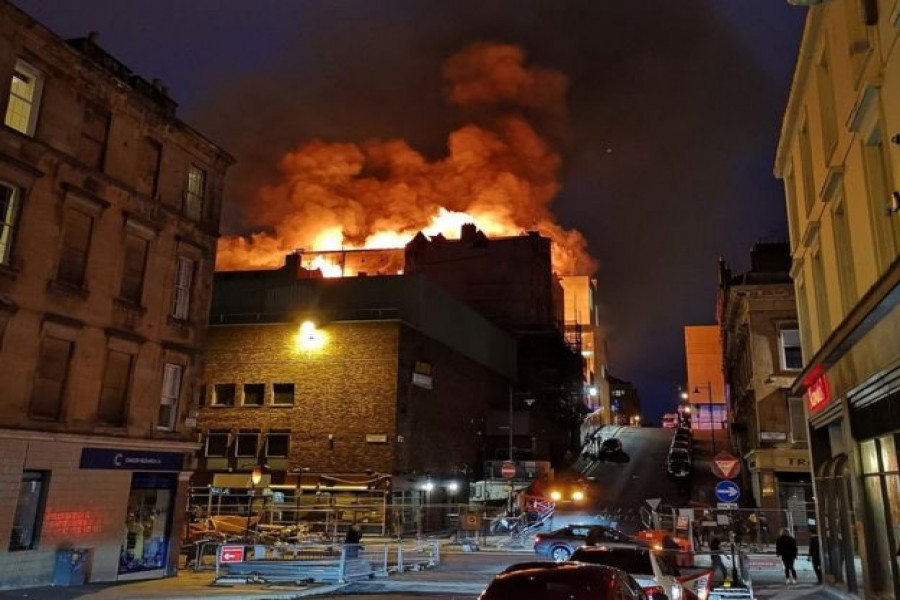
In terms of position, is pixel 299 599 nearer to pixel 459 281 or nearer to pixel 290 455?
pixel 290 455

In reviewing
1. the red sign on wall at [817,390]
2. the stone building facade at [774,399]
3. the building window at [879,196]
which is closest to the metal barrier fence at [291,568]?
the red sign on wall at [817,390]

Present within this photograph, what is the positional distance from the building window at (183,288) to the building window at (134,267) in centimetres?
161

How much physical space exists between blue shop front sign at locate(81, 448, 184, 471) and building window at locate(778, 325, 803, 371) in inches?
1144

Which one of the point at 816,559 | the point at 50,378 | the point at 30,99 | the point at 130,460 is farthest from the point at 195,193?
the point at 816,559

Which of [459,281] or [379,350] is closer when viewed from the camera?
[379,350]

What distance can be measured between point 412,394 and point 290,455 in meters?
7.52

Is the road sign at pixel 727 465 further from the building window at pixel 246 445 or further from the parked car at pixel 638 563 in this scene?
the building window at pixel 246 445

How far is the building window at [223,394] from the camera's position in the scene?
143ft

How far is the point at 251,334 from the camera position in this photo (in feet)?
145

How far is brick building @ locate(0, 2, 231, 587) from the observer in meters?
18.9

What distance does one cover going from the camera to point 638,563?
12.1 meters

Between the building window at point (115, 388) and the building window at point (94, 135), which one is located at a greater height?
the building window at point (94, 135)

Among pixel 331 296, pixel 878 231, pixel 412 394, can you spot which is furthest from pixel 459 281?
pixel 878 231

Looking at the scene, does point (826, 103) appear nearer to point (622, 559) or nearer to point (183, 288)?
point (622, 559)
